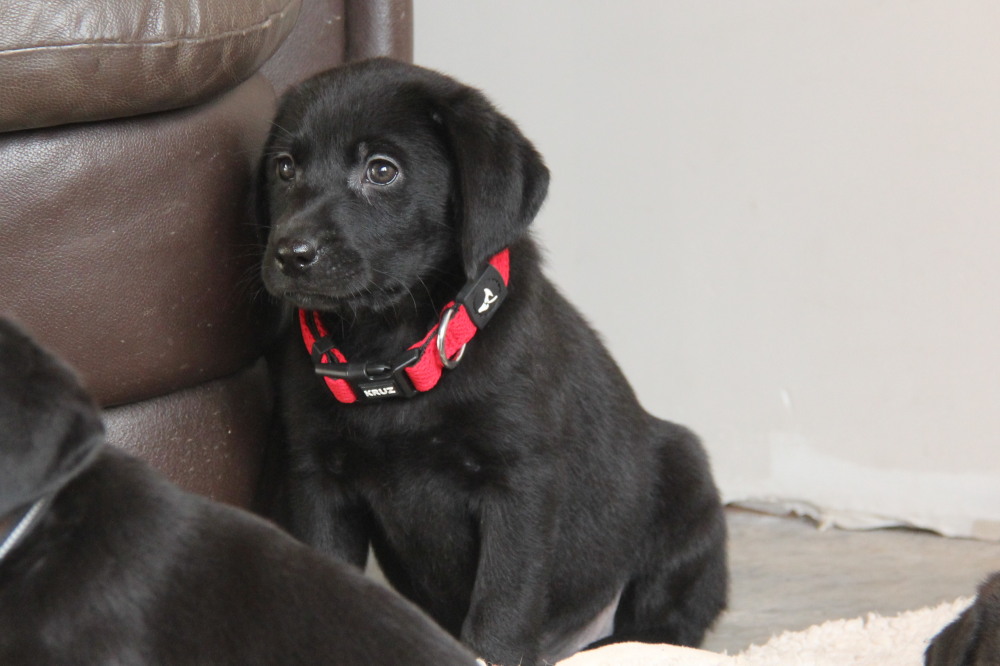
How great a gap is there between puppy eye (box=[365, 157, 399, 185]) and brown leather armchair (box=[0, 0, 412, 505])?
263 mm

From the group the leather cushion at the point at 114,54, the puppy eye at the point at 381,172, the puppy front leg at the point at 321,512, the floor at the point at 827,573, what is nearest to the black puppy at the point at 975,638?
the floor at the point at 827,573

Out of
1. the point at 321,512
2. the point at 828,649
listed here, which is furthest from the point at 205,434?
the point at 828,649

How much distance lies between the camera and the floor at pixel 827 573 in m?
2.37

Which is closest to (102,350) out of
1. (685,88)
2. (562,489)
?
(562,489)

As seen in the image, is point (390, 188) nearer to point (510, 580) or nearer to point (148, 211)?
point (148, 211)

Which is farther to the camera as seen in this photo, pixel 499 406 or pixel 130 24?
pixel 499 406

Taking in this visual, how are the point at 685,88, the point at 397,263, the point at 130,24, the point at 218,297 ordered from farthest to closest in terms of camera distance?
the point at 685,88, the point at 218,297, the point at 397,263, the point at 130,24

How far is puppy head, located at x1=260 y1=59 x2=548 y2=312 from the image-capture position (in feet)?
5.86

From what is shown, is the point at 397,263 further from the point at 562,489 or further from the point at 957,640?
the point at 957,640

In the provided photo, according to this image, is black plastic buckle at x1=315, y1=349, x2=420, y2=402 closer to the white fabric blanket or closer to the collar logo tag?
the collar logo tag

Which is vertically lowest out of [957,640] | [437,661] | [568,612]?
[568,612]

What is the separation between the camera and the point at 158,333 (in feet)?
6.21

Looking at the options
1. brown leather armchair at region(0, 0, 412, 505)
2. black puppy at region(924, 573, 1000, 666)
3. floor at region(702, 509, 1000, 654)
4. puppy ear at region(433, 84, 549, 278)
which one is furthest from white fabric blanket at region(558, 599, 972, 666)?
brown leather armchair at region(0, 0, 412, 505)

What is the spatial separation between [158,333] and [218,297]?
0.42 feet
